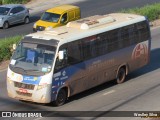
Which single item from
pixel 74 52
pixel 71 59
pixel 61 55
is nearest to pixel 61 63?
pixel 61 55

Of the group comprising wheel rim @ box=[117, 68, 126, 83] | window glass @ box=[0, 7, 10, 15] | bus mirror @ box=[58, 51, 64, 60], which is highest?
bus mirror @ box=[58, 51, 64, 60]

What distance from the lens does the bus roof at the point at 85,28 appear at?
18719 millimetres

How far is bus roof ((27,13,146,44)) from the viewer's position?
61.4 feet

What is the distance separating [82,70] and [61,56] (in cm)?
162

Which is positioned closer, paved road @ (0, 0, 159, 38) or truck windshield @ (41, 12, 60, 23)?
truck windshield @ (41, 12, 60, 23)

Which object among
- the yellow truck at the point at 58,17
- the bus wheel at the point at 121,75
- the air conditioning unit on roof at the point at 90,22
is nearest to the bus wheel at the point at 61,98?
the air conditioning unit on roof at the point at 90,22

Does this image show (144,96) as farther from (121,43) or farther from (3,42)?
(3,42)

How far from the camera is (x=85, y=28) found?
65.0 feet

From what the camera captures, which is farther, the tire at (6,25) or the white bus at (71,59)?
the tire at (6,25)

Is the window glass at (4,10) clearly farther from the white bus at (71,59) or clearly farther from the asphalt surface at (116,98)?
the white bus at (71,59)

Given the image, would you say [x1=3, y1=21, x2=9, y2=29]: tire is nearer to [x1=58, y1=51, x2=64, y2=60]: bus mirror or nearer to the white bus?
the white bus

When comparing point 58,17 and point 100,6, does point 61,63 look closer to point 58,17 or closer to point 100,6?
point 58,17

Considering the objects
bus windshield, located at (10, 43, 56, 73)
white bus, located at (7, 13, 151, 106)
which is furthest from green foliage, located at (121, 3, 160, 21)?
bus windshield, located at (10, 43, 56, 73)

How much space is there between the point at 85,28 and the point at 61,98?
2967mm
